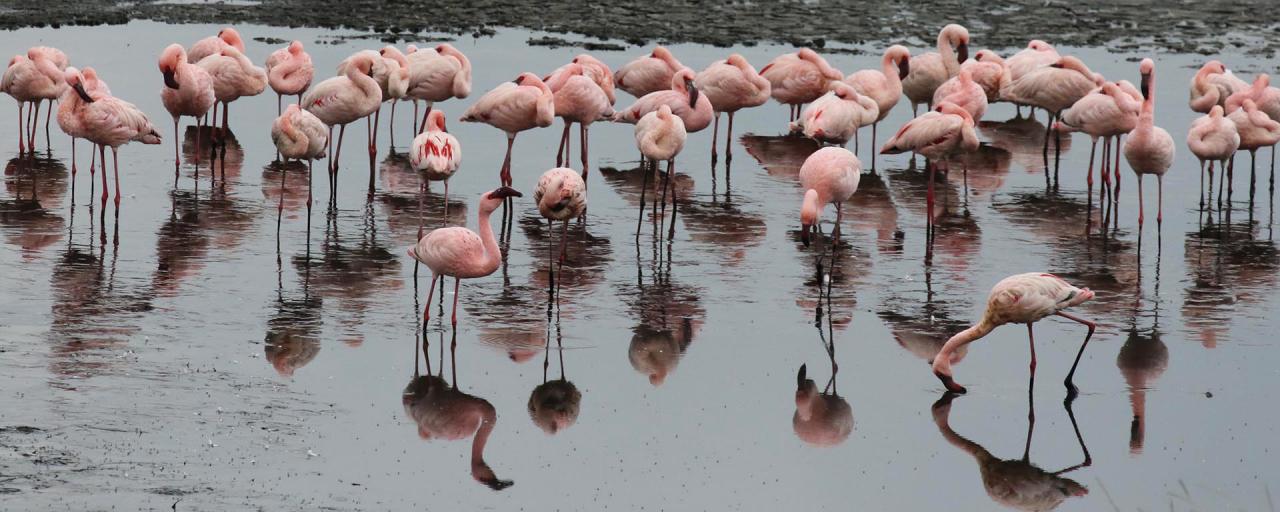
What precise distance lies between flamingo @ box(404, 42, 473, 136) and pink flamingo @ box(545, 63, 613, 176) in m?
1.75

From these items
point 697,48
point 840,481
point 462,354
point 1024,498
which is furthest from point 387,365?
point 697,48

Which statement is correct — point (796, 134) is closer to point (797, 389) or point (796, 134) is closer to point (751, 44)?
point (751, 44)

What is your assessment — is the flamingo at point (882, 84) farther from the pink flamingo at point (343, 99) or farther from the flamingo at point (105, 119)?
the flamingo at point (105, 119)

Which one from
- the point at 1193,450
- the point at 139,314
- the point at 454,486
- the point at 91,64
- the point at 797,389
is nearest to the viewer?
the point at 454,486

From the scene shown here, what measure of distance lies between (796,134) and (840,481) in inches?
446

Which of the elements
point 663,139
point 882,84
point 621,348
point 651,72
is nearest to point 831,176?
point 663,139

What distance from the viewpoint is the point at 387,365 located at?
10.2m

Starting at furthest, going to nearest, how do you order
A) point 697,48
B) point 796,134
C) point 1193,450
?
point 697,48
point 796,134
point 1193,450

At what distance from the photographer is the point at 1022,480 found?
8.55 meters

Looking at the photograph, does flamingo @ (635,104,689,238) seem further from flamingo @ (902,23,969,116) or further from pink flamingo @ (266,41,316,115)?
flamingo @ (902,23,969,116)

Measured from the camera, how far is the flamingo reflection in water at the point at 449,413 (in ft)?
28.9

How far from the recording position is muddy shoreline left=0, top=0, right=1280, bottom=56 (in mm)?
26469

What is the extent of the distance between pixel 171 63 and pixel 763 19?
14.1 meters

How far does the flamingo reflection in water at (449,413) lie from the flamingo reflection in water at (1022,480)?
2.46m
